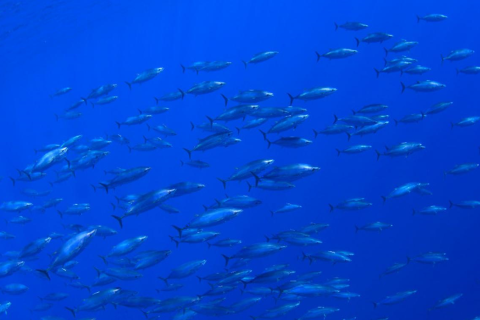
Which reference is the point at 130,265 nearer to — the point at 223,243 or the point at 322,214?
the point at 223,243

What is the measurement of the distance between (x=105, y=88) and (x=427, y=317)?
13719mm

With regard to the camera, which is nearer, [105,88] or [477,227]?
[105,88]

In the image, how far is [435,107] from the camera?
850 cm

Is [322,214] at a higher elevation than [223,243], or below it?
below

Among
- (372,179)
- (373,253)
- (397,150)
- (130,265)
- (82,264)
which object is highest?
(397,150)

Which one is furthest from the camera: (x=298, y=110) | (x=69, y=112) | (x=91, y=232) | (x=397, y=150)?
(x=69, y=112)

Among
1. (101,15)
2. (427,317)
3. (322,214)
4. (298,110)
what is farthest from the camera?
(101,15)

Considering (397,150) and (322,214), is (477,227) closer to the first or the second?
(322,214)

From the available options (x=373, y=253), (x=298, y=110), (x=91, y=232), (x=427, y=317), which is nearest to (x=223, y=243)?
(x=298, y=110)

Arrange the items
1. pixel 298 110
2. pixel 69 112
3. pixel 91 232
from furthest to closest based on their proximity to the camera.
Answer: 1. pixel 69 112
2. pixel 298 110
3. pixel 91 232

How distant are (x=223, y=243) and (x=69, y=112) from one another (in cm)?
634

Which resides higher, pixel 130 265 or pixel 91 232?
Result: pixel 91 232

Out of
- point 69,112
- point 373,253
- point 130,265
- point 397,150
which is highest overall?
point 69,112

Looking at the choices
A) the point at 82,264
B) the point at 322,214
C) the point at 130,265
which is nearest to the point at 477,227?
the point at 322,214
